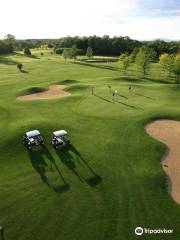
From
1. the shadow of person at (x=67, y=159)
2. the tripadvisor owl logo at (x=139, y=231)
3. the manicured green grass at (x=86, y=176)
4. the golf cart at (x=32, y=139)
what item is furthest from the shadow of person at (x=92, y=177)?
the tripadvisor owl logo at (x=139, y=231)

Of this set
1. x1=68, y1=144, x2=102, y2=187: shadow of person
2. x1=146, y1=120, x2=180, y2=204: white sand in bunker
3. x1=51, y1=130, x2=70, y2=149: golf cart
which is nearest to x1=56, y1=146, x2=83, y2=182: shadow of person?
x1=51, y1=130, x2=70, y2=149: golf cart

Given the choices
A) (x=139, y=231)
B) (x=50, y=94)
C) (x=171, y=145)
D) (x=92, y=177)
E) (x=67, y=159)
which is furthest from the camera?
(x=50, y=94)

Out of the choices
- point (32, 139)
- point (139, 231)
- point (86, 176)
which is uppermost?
point (32, 139)

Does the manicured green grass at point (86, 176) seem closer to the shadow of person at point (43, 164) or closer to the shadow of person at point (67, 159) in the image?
the shadow of person at point (43, 164)

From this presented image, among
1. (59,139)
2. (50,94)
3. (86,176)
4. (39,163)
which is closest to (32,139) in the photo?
(59,139)

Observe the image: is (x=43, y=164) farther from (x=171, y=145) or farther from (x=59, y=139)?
(x=171, y=145)
